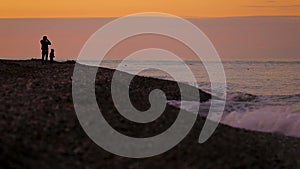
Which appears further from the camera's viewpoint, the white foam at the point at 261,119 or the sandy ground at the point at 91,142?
the white foam at the point at 261,119

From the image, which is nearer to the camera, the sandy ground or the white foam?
the sandy ground

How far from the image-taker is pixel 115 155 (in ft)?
58.7

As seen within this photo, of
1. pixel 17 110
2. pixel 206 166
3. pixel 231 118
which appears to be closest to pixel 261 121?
pixel 231 118

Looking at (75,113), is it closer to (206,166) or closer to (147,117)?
(147,117)

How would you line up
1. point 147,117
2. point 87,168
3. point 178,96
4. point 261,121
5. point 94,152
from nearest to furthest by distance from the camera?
point 87,168 → point 94,152 → point 147,117 → point 261,121 → point 178,96

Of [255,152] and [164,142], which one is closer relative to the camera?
[164,142]

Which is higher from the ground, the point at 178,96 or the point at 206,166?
the point at 178,96

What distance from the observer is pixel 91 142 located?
18.5 m

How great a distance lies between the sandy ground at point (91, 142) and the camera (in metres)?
16.6

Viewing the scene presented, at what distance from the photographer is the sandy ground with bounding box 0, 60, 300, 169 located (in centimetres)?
1664

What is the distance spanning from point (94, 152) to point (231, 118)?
15713mm

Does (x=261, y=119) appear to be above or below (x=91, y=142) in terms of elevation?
above

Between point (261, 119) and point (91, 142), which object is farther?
point (261, 119)

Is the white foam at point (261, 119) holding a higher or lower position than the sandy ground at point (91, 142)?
higher
